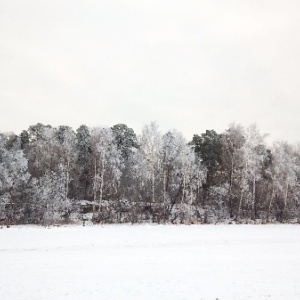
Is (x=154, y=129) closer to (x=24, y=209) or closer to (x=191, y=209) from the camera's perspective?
(x=191, y=209)

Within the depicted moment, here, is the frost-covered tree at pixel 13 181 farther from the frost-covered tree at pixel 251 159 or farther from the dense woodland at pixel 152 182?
the frost-covered tree at pixel 251 159

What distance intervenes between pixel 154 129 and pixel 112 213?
41.9 ft

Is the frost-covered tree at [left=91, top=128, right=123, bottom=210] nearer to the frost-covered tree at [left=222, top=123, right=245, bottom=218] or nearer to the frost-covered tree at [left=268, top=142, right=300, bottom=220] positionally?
the frost-covered tree at [left=222, top=123, right=245, bottom=218]

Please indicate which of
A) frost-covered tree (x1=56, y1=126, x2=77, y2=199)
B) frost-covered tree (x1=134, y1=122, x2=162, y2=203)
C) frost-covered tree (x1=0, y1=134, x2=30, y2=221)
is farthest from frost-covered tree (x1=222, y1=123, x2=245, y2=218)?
frost-covered tree (x1=0, y1=134, x2=30, y2=221)
